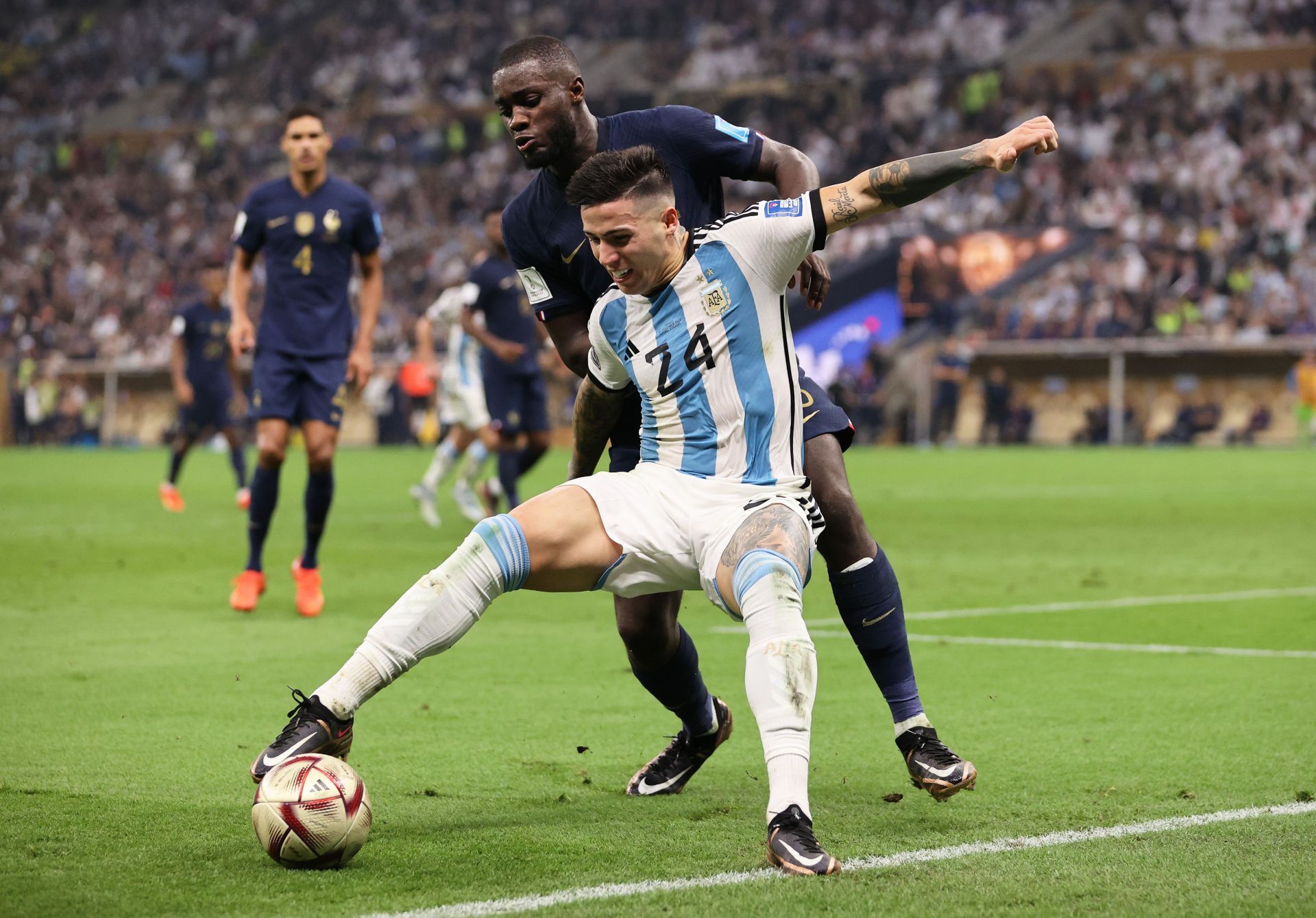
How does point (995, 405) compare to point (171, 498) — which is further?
point (995, 405)

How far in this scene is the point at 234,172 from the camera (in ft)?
139

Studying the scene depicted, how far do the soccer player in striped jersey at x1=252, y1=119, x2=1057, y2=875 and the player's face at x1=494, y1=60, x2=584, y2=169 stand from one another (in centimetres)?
75

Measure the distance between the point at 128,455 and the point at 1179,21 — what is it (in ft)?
76.4

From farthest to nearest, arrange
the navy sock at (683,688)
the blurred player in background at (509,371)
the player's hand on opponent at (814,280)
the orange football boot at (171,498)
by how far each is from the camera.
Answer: the orange football boot at (171,498) → the blurred player in background at (509,371) → the navy sock at (683,688) → the player's hand on opponent at (814,280)

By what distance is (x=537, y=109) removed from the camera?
15.6 feet

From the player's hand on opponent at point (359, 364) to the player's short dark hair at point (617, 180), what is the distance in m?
4.60

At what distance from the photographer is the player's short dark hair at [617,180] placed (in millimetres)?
3969

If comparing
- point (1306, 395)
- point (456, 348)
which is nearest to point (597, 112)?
point (1306, 395)

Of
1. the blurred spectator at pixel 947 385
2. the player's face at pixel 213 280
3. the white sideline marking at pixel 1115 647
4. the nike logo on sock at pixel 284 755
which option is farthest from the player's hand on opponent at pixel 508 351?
the blurred spectator at pixel 947 385

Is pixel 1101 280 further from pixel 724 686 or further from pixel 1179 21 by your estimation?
pixel 724 686

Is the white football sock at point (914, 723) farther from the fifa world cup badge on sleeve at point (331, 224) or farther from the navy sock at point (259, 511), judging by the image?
the fifa world cup badge on sleeve at point (331, 224)

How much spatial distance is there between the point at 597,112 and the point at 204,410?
946 inches

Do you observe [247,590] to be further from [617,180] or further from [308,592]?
[617,180]

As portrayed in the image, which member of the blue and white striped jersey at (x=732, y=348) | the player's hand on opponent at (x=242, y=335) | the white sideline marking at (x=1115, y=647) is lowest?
the white sideline marking at (x=1115, y=647)
